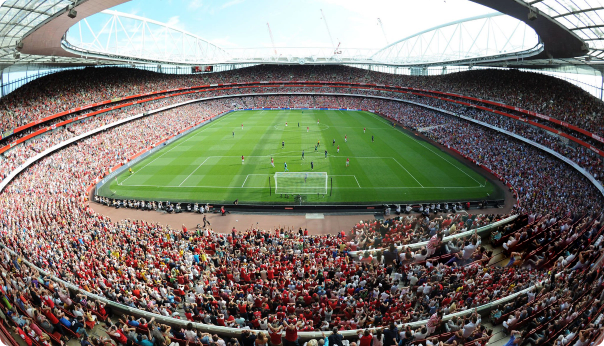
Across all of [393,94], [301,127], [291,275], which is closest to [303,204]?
[291,275]

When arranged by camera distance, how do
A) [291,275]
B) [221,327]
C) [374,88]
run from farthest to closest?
1. [374,88]
2. [291,275]
3. [221,327]

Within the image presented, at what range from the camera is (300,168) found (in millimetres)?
35844

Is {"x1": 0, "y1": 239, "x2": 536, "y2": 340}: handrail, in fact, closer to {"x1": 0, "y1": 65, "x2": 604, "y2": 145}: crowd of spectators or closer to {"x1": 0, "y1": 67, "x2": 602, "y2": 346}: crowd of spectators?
{"x1": 0, "y1": 67, "x2": 602, "y2": 346}: crowd of spectators

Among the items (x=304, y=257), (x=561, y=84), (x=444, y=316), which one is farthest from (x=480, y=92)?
(x=444, y=316)

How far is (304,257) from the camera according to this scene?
50.8 ft

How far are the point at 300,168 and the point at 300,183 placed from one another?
4.94 meters

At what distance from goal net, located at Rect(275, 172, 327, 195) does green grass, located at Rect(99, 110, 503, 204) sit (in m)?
0.87

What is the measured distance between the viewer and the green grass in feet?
95.8

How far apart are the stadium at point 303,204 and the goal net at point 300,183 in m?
0.25

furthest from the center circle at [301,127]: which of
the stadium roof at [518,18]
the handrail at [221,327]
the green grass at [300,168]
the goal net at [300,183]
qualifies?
the handrail at [221,327]

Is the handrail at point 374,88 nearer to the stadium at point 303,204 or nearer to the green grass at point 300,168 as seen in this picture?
the stadium at point 303,204

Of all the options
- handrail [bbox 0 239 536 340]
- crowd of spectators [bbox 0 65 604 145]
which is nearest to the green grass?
crowd of spectators [bbox 0 65 604 145]

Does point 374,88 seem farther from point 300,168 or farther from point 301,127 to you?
point 300,168

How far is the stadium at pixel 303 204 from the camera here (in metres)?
9.62
